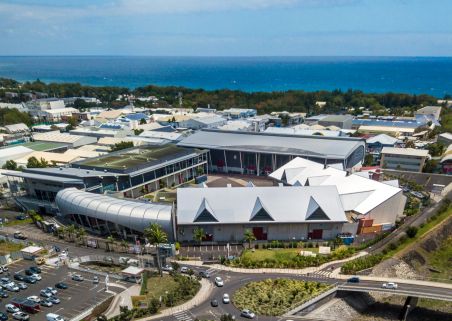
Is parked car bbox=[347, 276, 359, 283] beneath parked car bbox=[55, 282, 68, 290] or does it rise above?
beneath

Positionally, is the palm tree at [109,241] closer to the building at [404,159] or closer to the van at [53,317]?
the van at [53,317]

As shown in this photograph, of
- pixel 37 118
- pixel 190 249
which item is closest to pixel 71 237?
pixel 190 249

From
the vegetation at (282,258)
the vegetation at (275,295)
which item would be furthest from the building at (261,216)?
the vegetation at (275,295)

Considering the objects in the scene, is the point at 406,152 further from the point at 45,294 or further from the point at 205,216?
the point at 45,294

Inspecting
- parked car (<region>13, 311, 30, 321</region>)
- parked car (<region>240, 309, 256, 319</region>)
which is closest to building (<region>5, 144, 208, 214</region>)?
parked car (<region>13, 311, 30, 321</region>)

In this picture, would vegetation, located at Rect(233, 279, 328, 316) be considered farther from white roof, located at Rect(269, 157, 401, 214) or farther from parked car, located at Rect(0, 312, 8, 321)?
parked car, located at Rect(0, 312, 8, 321)

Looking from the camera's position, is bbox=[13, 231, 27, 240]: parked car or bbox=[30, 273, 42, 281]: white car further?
bbox=[13, 231, 27, 240]: parked car

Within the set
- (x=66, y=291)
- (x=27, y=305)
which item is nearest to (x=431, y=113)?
(x=66, y=291)
